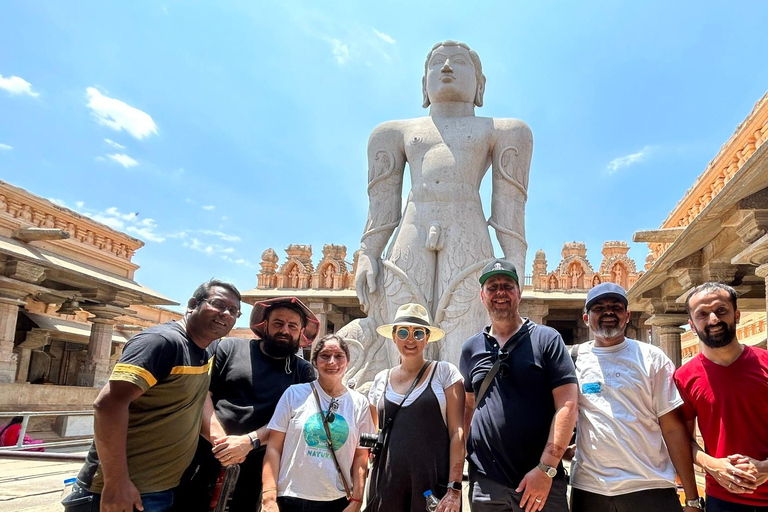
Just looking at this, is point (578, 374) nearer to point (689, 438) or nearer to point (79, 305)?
point (689, 438)

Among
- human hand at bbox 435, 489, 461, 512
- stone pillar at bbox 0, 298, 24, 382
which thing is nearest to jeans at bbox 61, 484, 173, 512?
human hand at bbox 435, 489, 461, 512

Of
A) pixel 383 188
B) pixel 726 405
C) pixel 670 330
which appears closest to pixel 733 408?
pixel 726 405

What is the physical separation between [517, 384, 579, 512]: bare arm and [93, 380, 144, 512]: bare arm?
53.9 inches

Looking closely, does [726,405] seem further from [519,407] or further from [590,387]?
[519,407]

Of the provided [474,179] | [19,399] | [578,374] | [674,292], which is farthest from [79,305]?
[578,374]

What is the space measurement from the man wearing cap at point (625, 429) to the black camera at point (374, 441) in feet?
2.49

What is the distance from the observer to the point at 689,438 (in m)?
2.21

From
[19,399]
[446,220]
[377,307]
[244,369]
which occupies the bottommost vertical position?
[19,399]

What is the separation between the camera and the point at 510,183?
17.4 ft

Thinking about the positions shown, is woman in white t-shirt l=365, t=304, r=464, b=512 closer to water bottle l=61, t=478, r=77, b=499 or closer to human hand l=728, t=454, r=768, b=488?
human hand l=728, t=454, r=768, b=488

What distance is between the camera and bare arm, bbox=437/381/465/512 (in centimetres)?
206

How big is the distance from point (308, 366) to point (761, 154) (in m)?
3.61

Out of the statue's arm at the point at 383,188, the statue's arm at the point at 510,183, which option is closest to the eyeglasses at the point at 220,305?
the statue's arm at the point at 383,188

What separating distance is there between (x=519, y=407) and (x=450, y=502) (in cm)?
43
